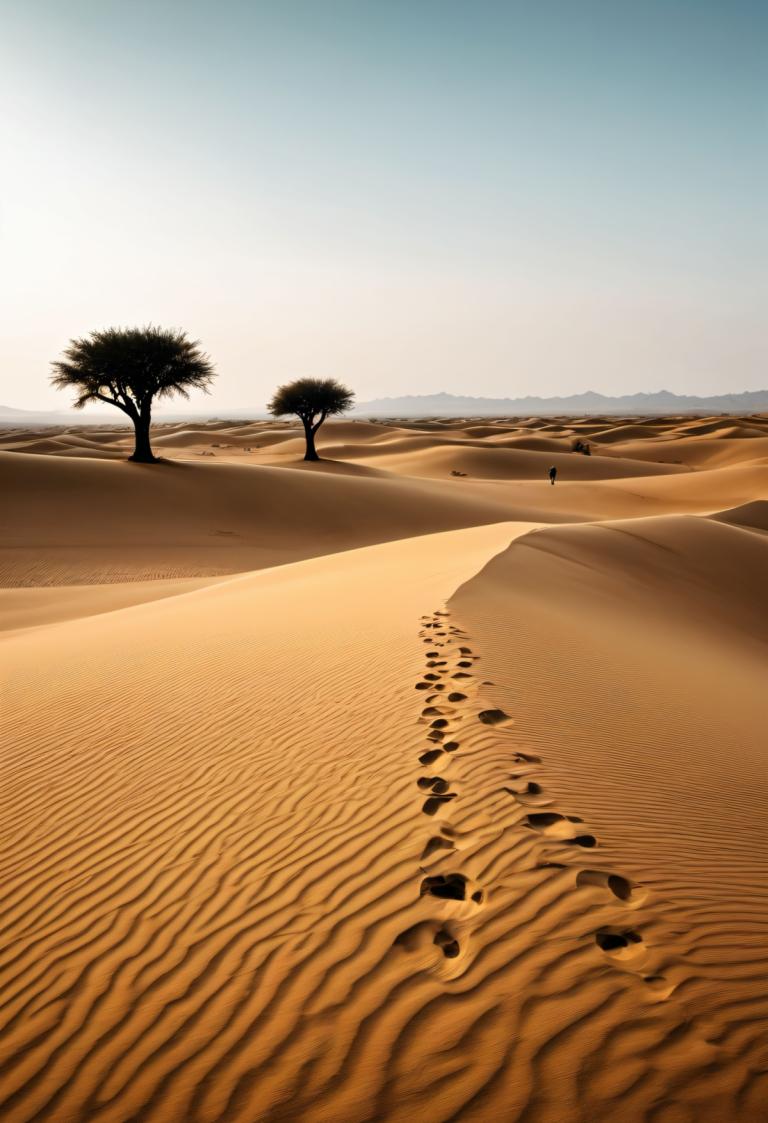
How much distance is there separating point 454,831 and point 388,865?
38cm

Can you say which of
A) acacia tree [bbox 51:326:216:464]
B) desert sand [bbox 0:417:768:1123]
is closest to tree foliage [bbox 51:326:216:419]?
acacia tree [bbox 51:326:216:464]

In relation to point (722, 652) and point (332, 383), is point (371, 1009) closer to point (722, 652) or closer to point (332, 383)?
point (722, 652)

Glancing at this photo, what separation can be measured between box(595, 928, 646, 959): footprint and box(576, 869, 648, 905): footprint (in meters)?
0.18

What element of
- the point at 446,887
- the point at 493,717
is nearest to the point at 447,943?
the point at 446,887

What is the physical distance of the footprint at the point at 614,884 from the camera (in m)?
2.71

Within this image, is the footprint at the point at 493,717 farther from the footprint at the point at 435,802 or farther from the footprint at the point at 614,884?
the footprint at the point at 614,884

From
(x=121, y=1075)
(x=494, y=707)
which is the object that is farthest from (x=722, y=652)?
(x=121, y=1075)

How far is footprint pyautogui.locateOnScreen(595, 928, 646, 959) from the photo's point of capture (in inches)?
95.0

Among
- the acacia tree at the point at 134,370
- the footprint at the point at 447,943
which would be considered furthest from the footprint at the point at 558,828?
the acacia tree at the point at 134,370

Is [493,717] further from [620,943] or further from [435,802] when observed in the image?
[620,943]

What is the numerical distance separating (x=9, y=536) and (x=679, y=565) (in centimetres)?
1813

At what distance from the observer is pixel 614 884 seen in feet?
9.14

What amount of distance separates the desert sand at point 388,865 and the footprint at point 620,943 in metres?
0.01

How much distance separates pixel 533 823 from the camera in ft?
10.7
